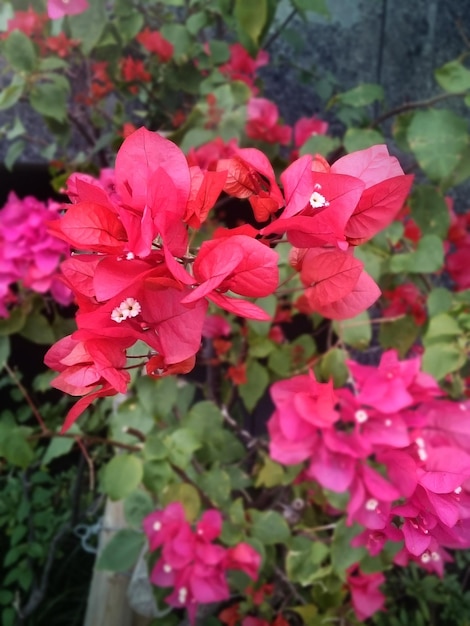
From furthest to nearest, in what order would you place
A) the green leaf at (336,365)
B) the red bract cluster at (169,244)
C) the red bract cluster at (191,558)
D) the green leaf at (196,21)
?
the green leaf at (196,21) → the green leaf at (336,365) → the red bract cluster at (191,558) → the red bract cluster at (169,244)

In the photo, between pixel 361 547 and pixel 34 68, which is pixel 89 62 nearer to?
pixel 34 68

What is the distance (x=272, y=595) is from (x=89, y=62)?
1.06m

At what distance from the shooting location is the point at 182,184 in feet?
0.91

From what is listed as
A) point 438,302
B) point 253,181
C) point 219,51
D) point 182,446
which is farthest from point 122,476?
point 219,51

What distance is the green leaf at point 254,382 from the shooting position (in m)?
1.11

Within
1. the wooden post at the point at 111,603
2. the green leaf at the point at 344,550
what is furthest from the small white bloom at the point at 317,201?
the wooden post at the point at 111,603

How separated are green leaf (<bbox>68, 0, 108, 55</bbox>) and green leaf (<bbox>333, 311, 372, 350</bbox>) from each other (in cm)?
57

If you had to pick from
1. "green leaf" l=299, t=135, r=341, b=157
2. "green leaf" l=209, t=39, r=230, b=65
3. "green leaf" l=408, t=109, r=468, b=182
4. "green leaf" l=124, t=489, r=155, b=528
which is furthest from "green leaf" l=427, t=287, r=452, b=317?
"green leaf" l=209, t=39, r=230, b=65

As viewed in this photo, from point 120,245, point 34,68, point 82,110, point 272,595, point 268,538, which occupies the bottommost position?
point 272,595

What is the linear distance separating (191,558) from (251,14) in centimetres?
68

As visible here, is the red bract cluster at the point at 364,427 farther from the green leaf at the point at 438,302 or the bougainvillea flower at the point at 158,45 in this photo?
the bougainvillea flower at the point at 158,45

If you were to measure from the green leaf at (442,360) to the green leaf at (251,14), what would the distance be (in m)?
0.46

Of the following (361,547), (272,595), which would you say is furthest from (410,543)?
(272,595)

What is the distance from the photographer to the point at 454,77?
82cm
